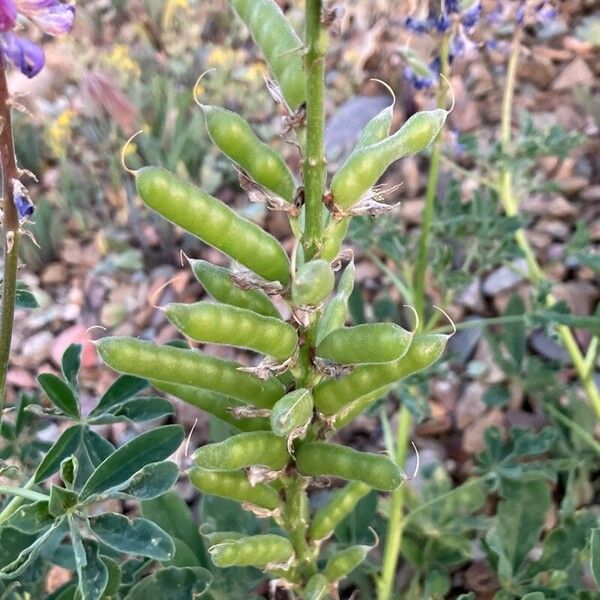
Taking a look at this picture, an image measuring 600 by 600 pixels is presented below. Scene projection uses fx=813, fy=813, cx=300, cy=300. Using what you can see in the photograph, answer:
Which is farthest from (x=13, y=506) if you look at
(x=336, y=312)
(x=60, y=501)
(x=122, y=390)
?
(x=336, y=312)

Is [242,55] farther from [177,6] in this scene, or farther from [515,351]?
[515,351]

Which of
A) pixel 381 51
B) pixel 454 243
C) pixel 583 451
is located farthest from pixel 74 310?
pixel 583 451

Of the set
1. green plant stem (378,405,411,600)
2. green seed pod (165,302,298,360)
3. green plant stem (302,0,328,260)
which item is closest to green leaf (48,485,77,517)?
green seed pod (165,302,298,360)

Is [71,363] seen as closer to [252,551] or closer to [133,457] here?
[133,457]

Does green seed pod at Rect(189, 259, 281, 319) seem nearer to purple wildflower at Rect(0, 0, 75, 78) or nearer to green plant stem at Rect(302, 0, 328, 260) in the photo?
green plant stem at Rect(302, 0, 328, 260)

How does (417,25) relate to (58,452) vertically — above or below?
above

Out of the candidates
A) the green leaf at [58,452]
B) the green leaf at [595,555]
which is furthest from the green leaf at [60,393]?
the green leaf at [595,555]
